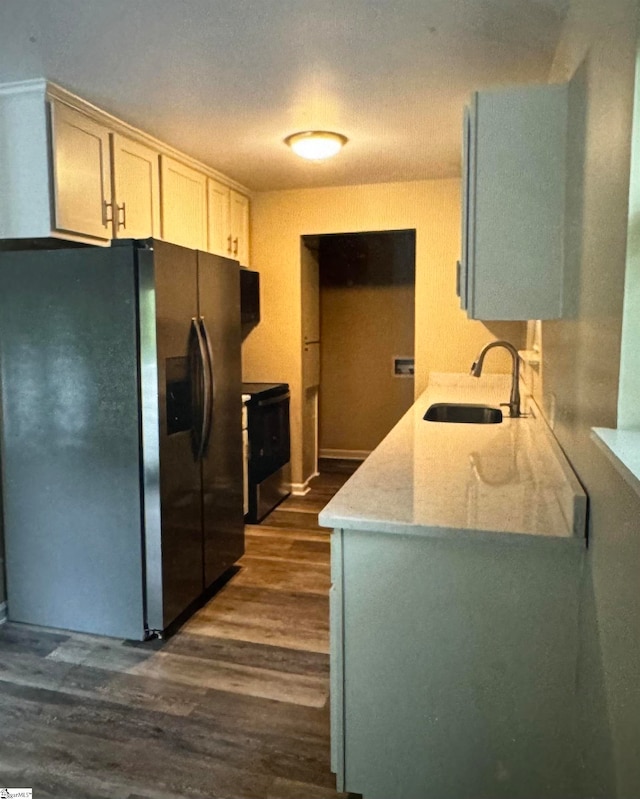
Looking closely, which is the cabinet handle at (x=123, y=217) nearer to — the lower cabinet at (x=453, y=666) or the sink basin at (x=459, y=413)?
the sink basin at (x=459, y=413)

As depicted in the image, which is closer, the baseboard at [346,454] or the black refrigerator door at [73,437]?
the black refrigerator door at [73,437]

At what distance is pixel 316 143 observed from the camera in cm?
315

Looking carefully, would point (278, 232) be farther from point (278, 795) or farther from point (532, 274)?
point (278, 795)

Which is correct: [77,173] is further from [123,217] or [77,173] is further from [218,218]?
[218,218]

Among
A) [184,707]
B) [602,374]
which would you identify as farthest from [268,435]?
[602,374]

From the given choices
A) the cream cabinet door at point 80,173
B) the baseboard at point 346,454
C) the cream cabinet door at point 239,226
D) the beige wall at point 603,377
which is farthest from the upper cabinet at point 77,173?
the baseboard at point 346,454

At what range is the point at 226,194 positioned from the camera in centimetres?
415

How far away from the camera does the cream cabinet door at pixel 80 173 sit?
8.41ft

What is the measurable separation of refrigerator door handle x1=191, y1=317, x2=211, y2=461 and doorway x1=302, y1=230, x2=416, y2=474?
2.94 meters

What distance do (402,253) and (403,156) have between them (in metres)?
2.12

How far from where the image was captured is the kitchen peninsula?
1.37 meters

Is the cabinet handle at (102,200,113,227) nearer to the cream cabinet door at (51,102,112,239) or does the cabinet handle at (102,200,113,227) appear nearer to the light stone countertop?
the cream cabinet door at (51,102,112,239)

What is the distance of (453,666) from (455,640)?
0.22ft

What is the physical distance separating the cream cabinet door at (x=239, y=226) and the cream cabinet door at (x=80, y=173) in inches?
55.1
